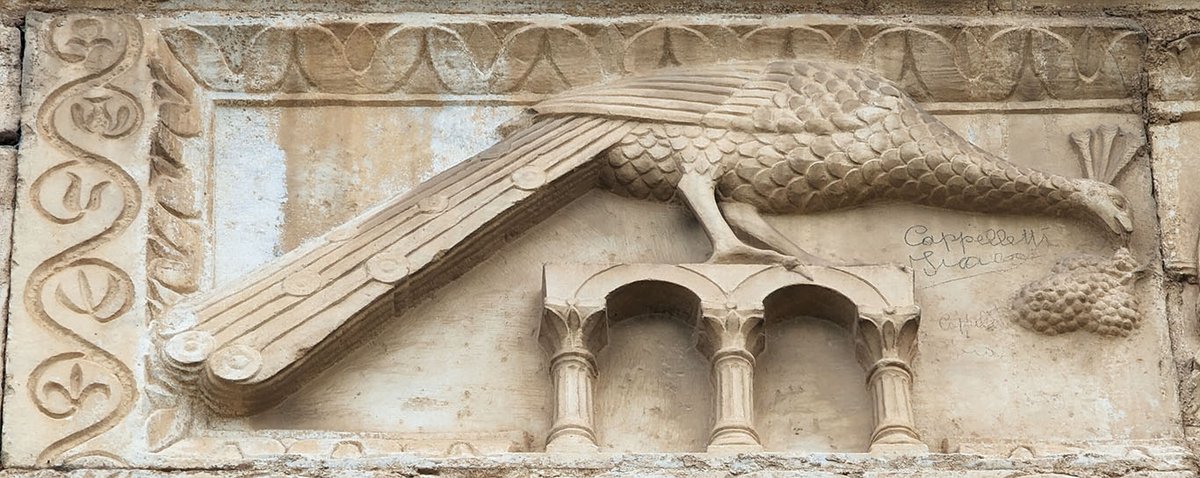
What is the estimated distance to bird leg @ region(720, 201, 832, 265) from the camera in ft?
23.2

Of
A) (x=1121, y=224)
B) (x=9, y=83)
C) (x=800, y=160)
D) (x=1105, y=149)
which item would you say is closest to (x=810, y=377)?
(x=800, y=160)

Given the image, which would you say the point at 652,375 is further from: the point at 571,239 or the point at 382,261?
the point at 382,261

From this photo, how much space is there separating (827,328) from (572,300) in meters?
0.74

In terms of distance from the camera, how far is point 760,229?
7113 mm

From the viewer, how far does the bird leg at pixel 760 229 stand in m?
7.08

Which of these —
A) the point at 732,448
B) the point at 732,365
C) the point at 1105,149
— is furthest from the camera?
the point at 1105,149

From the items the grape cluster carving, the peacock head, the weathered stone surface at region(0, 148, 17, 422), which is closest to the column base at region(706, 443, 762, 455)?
the grape cluster carving

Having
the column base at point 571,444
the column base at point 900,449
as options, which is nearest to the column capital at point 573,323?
the column base at point 571,444

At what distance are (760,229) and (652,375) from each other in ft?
1.71

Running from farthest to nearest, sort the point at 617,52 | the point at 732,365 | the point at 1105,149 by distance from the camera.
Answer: the point at 617,52 < the point at 1105,149 < the point at 732,365

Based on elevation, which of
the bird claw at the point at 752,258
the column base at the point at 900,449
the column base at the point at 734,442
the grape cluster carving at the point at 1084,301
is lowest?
the column base at the point at 900,449

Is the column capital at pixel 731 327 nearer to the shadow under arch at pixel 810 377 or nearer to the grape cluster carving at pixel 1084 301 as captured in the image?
the shadow under arch at pixel 810 377

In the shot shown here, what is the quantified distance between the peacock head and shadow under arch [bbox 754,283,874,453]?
2.67 feet

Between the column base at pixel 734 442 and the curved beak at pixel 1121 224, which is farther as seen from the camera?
the curved beak at pixel 1121 224
